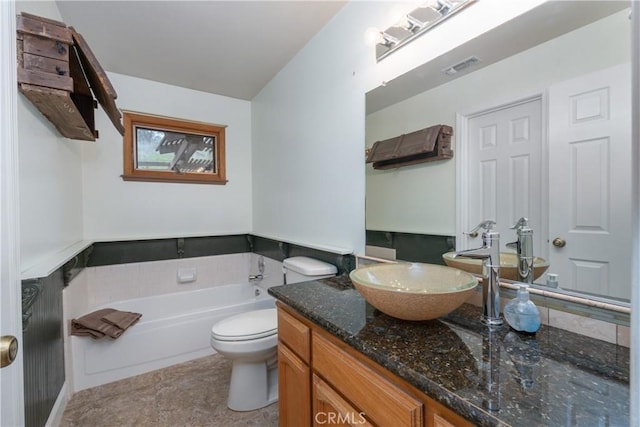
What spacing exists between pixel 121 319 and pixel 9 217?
1.97 meters

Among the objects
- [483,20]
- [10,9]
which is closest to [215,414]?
[10,9]

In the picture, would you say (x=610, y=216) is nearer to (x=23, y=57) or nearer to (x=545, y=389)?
(x=545, y=389)

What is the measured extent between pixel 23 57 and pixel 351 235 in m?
1.68

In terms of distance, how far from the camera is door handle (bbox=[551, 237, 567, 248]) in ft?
3.01

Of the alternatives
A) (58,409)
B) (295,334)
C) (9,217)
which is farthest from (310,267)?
(58,409)

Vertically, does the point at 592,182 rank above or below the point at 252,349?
above

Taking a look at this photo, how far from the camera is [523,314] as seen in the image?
86cm

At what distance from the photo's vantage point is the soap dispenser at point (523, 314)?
0.85 m

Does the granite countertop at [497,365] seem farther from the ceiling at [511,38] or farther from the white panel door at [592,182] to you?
the ceiling at [511,38]

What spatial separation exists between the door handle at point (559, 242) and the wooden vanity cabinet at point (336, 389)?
2.18 feet

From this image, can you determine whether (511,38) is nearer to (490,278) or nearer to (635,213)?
(490,278)

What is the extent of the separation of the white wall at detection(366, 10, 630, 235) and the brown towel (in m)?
1.95

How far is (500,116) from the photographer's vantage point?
3.55 ft

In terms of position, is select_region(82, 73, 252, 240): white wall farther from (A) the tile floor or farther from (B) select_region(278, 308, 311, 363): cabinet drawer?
(B) select_region(278, 308, 311, 363): cabinet drawer
